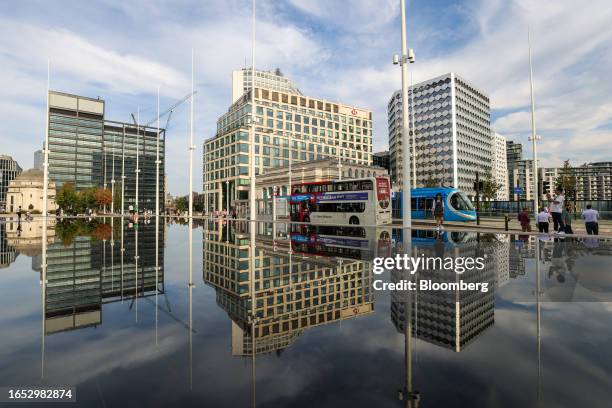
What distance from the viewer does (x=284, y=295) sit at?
5.30 meters

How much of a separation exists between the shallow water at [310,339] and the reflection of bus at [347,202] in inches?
648

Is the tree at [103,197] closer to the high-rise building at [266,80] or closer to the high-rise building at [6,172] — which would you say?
the high-rise building at [266,80]

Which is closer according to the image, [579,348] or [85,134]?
[579,348]

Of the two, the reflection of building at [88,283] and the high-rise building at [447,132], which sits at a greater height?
the high-rise building at [447,132]

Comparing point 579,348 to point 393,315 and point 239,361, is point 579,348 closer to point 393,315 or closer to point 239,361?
point 393,315

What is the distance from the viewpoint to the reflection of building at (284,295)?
3.80 m

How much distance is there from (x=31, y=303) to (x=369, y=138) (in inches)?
3840

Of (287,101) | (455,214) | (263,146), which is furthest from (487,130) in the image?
(455,214)

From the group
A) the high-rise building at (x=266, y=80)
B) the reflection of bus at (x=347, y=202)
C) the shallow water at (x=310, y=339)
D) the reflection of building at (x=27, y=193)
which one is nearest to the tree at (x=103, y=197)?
the reflection of building at (x=27, y=193)

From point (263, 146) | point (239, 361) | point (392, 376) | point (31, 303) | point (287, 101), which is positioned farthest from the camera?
point (287, 101)

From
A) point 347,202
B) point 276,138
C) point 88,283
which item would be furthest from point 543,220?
point 276,138

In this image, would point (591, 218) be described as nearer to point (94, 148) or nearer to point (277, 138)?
point (277, 138)

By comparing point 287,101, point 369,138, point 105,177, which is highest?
point 287,101

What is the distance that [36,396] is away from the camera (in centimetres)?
253
